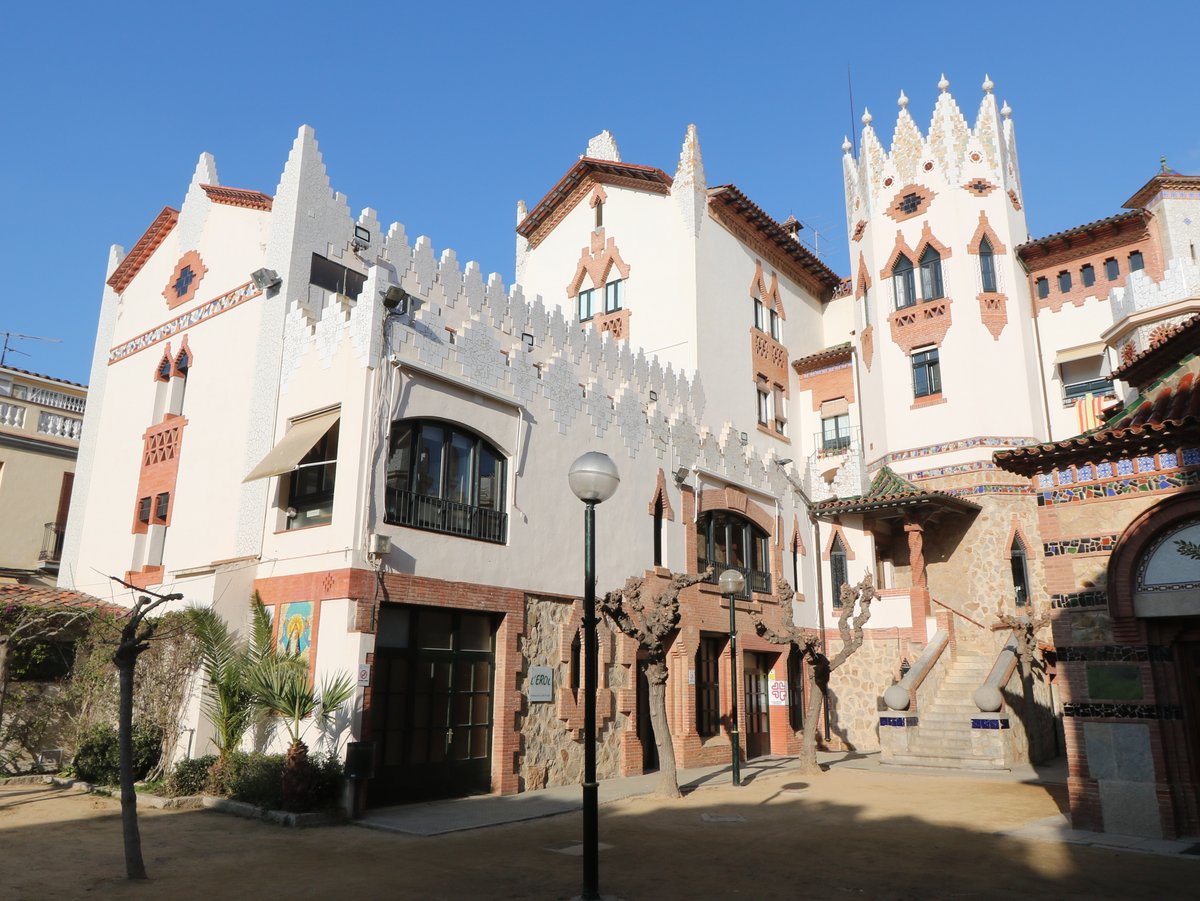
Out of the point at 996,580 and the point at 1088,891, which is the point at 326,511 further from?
the point at 996,580

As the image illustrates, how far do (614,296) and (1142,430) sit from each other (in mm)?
17783

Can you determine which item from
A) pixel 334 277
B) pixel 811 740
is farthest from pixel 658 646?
pixel 334 277

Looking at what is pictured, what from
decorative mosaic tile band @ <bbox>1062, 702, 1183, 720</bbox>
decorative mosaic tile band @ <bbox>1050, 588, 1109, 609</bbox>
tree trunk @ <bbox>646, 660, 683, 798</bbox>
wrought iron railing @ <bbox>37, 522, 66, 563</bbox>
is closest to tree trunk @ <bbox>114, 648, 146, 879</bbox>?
tree trunk @ <bbox>646, 660, 683, 798</bbox>

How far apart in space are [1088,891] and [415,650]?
10.2 meters

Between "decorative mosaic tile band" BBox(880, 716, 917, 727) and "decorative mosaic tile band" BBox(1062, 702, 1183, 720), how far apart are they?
9162 mm

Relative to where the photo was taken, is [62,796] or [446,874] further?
[62,796]

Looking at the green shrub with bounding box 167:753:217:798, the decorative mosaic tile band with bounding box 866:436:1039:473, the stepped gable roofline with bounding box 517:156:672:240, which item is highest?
the stepped gable roofline with bounding box 517:156:672:240

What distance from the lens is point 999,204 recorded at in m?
26.8

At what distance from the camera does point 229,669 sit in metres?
14.8

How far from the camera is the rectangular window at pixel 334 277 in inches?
703

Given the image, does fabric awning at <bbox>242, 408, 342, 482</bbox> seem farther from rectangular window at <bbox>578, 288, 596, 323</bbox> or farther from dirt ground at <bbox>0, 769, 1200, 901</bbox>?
rectangular window at <bbox>578, 288, 596, 323</bbox>

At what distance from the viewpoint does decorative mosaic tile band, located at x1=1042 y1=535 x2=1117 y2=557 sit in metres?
12.3

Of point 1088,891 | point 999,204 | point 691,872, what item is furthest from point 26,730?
point 999,204

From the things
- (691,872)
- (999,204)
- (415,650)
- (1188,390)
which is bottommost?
(691,872)
